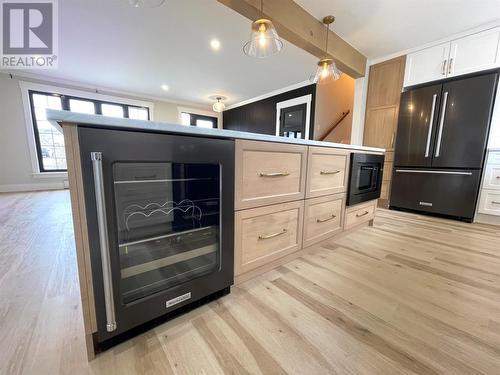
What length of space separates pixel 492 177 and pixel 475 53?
147 cm

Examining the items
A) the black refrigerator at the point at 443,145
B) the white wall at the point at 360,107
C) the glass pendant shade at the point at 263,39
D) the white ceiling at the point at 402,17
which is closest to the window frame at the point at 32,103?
the glass pendant shade at the point at 263,39

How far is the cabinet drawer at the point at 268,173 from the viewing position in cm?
97

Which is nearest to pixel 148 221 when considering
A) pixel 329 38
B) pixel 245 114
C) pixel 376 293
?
pixel 376 293

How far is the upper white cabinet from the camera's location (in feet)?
7.29

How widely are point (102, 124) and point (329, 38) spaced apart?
296cm

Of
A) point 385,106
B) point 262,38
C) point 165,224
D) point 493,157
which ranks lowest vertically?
point 165,224

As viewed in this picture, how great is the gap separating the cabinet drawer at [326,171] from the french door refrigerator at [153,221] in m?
0.67

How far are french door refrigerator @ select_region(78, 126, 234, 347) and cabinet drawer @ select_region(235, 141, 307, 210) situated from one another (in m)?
0.08

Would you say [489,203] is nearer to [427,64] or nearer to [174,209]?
[427,64]

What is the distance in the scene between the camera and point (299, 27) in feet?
6.97

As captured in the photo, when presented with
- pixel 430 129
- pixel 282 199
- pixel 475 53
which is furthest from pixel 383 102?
pixel 282 199

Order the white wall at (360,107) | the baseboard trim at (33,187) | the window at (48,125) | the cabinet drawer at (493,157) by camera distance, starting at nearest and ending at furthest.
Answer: the cabinet drawer at (493,157)
the white wall at (360,107)
the baseboard trim at (33,187)
the window at (48,125)

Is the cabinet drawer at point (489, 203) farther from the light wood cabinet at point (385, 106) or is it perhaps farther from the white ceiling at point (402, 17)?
the white ceiling at point (402, 17)

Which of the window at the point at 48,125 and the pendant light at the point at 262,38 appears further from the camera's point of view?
the window at the point at 48,125
